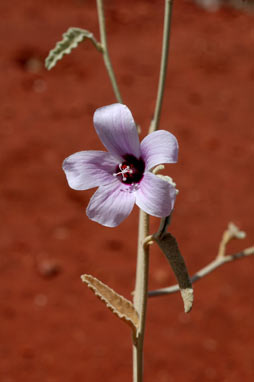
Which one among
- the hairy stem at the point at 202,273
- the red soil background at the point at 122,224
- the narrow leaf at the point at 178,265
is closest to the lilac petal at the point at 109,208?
the narrow leaf at the point at 178,265

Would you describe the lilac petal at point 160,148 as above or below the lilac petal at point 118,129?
below

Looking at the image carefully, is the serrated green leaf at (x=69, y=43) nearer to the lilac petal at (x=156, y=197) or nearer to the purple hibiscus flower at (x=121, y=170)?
the purple hibiscus flower at (x=121, y=170)

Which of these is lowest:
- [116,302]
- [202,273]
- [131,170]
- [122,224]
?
[116,302]

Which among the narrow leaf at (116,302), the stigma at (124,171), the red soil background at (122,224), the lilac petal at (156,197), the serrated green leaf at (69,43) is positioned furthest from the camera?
the red soil background at (122,224)

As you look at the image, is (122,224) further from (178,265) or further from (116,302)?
(178,265)

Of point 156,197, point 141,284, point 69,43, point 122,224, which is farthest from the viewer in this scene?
point 122,224

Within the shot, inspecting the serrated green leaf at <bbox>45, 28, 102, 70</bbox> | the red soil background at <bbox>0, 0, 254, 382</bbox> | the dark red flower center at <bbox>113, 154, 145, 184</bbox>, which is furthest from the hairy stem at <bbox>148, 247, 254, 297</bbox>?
the red soil background at <bbox>0, 0, 254, 382</bbox>

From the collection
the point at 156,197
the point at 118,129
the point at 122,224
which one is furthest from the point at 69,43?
the point at 122,224

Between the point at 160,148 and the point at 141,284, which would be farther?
the point at 141,284
